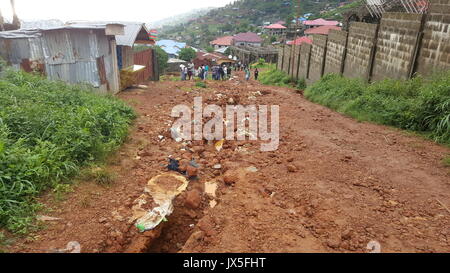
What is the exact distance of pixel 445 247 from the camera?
272cm

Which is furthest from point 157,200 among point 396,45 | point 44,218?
point 396,45

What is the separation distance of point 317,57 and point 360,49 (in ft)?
13.3

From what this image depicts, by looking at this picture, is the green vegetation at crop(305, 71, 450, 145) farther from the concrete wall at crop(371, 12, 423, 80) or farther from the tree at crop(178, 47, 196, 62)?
the tree at crop(178, 47, 196, 62)

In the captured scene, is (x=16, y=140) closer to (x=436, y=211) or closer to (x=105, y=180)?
(x=105, y=180)

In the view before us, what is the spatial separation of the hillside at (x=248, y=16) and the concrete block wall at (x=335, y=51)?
37.5 meters

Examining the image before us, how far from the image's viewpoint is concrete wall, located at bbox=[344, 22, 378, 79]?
29.6ft

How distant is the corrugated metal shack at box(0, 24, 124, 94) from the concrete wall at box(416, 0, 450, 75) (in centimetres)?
819

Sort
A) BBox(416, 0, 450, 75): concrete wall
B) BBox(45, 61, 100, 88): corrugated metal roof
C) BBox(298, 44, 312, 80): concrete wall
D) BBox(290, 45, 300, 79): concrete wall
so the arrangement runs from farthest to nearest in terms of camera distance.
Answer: BBox(290, 45, 300, 79): concrete wall
BBox(298, 44, 312, 80): concrete wall
BBox(45, 61, 100, 88): corrugated metal roof
BBox(416, 0, 450, 75): concrete wall

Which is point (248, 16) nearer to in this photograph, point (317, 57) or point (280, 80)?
point (280, 80)

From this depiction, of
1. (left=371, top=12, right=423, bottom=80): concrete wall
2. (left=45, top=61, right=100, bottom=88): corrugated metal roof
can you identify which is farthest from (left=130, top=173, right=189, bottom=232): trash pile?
(left=371, top=12, right=423, bottom=80): concrete wall

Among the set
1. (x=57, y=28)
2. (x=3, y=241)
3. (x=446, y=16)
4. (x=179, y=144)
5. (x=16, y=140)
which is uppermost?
(x=446, y=16)

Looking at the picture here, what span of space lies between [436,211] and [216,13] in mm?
82823

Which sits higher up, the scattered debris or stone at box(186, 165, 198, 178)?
the scattered debris

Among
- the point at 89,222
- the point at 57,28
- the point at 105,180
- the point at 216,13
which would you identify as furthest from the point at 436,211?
the point at 216,13
